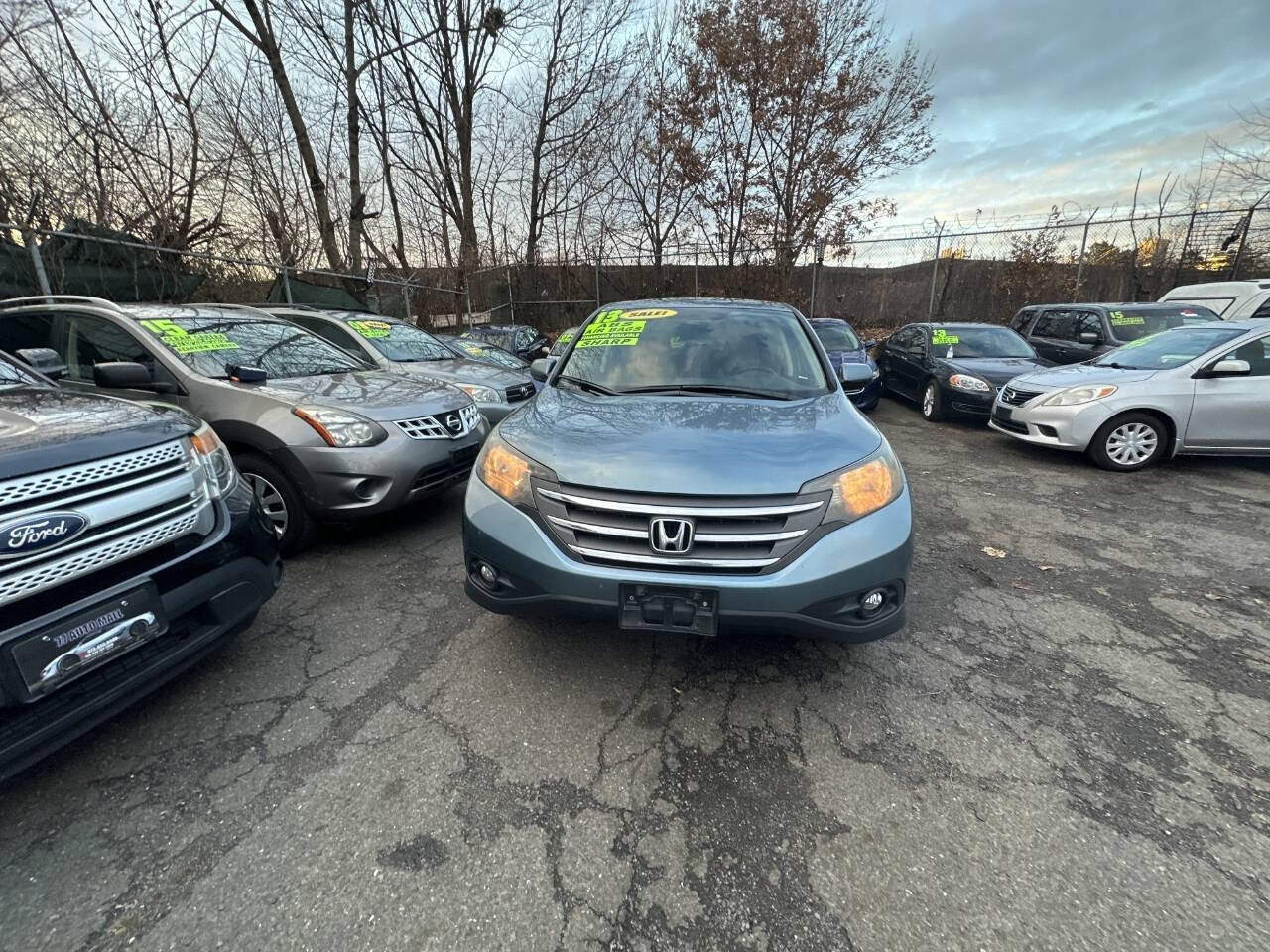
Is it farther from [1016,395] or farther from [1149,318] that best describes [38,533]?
[1149,318]

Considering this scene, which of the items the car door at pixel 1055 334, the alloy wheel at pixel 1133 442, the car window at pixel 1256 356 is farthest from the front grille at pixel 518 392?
the car door at pixel 1055 334

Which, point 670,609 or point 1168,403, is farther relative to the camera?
point 1168,403

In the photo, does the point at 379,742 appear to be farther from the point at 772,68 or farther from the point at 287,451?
the point at 772,68

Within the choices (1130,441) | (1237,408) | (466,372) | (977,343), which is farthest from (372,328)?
(1237,408)

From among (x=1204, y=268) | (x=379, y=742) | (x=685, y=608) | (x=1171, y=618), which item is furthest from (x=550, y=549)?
(x=1204, y=268)

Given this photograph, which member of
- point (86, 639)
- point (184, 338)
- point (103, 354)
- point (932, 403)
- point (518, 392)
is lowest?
point (932, 403)

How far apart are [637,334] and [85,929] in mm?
3127

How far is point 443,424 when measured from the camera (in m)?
3.68

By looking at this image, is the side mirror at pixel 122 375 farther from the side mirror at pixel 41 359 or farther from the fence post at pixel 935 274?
the fence post at pixel 935 274

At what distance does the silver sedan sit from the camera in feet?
16.1

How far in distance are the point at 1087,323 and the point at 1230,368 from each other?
373cm

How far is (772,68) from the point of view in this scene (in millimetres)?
13570

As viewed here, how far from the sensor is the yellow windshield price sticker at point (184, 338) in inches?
138

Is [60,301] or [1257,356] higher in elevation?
[60,301]
